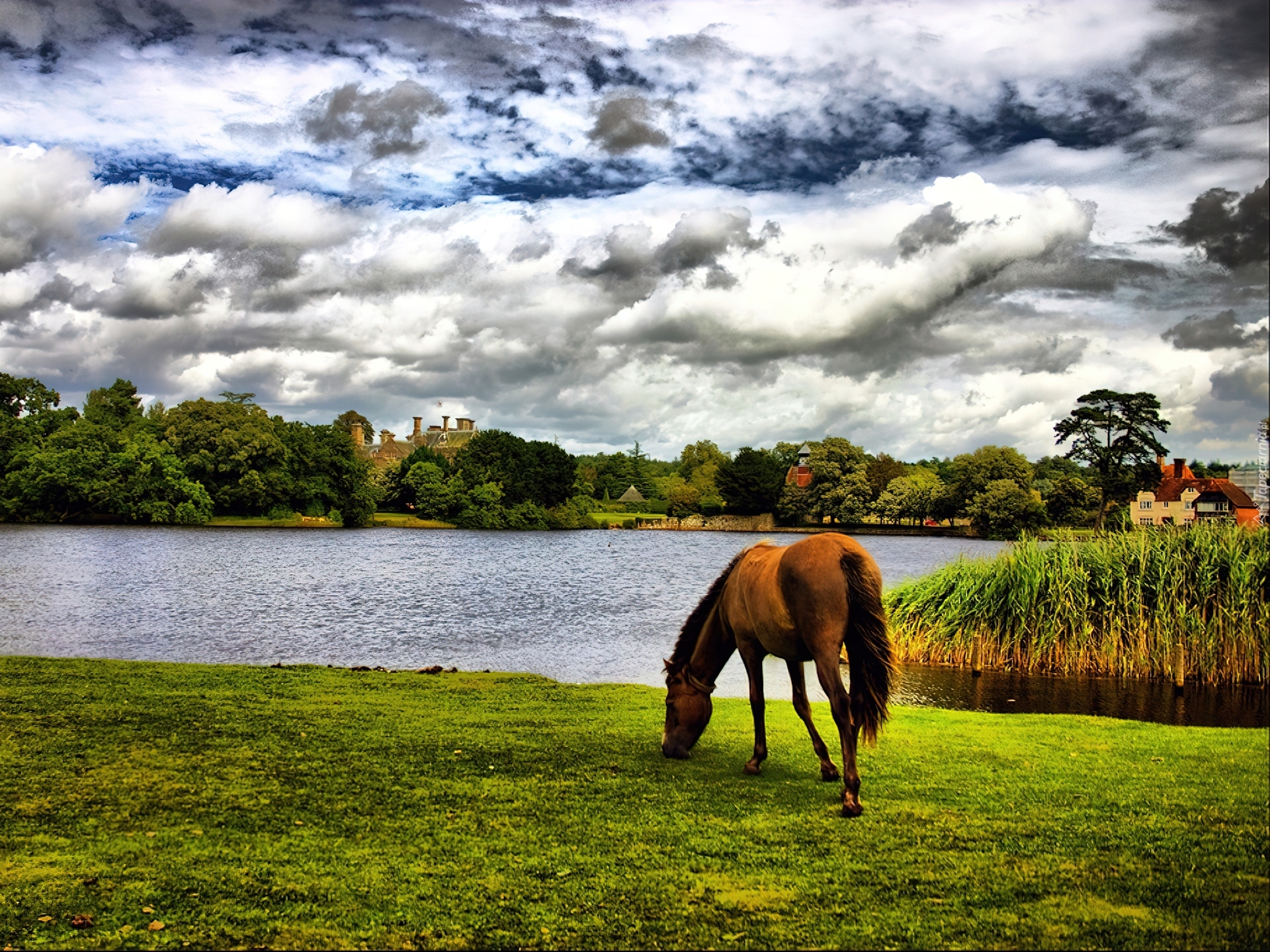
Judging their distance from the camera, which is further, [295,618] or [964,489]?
[964,489]

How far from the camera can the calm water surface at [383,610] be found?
55.2 ft

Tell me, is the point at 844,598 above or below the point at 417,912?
above

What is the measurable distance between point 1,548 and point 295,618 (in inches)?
1126

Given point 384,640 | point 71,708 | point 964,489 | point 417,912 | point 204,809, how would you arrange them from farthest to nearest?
point 964,489 → point 384,640 → point 71,708 → point 204,809 → point 417,912

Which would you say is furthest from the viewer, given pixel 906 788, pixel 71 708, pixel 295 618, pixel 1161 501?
pixel 1161 501

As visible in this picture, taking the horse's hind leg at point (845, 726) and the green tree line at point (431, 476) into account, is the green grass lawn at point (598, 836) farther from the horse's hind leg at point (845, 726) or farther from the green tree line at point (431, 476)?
the green tree line at point (431, 476)

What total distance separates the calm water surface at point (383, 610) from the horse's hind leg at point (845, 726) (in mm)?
8532

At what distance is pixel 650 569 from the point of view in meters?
45.8

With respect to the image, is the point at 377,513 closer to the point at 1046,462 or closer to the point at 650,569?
the point at 650,569

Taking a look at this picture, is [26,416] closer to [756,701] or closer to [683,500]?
[683,500]

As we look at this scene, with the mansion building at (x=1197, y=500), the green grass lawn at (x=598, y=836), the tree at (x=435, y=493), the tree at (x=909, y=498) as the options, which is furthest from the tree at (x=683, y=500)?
the green grass lawn at (x=598, y=836)

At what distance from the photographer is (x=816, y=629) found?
6461mm

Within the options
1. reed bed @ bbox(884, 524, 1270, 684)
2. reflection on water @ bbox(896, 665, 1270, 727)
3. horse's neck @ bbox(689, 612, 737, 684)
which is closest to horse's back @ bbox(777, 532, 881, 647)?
horse's neck @ bbox(689, 612, 737, 684)

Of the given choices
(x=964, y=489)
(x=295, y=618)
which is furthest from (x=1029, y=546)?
(x=964, y=489)
